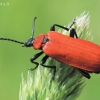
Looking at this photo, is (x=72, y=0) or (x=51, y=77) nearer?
(x=51, y=77)

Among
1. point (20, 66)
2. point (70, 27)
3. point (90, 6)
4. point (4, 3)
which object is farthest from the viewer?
point (90, 6)

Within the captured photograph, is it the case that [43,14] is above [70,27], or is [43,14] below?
below

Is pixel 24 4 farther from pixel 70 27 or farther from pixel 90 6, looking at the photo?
pixel 70 27

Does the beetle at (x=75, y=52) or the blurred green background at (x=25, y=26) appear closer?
the beetle at (x=75, y=52)

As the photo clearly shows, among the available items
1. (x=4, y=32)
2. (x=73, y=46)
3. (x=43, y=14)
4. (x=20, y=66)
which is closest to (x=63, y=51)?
(x=73, y=46)

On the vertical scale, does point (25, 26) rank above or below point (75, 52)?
below

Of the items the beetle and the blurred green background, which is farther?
the blurred green background

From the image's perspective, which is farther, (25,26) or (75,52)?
(25,26)

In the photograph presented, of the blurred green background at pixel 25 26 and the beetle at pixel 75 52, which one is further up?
the beetle at pixel 75 52
